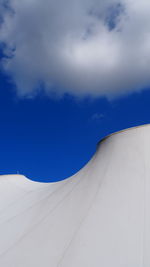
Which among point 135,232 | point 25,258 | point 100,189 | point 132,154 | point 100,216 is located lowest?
point 25,258

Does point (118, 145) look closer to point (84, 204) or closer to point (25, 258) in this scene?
point (84, 204)

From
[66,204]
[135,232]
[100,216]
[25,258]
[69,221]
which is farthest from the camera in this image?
[66,204]

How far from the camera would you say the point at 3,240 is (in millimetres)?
6727

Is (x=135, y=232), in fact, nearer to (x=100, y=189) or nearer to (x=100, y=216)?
(x=100, y=216)

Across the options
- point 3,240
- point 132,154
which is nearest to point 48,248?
point 3,240

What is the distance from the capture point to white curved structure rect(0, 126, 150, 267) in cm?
480

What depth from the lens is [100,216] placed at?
18.7 ft

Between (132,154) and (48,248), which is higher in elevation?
(132,154)

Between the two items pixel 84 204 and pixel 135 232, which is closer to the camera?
pixel 135 232

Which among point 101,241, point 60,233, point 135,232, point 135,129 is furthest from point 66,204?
point 135,129

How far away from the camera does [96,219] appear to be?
5691 millimetres

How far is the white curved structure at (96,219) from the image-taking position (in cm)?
480

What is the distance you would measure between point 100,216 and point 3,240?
3.39m

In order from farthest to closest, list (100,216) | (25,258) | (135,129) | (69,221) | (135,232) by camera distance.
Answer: (135,129), (69,221), (100,216), (25,258), (135,232)
